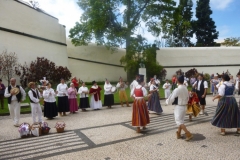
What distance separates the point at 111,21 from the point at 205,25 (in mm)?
26662

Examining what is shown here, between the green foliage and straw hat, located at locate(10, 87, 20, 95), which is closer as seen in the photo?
straw hat, located at locate(10, 87, 20, 95)

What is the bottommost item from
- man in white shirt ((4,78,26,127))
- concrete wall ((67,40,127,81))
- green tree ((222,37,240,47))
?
man in white shirt ((4,78,26,127))

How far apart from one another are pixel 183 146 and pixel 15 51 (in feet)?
56.4

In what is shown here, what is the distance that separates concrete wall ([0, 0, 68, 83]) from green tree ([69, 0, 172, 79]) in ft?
10.2

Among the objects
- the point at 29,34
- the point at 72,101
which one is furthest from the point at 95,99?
the point at 29,34

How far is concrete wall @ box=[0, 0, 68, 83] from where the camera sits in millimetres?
18266

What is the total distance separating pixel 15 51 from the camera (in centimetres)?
1900

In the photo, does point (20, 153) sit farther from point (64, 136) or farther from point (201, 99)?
point (201, 99)

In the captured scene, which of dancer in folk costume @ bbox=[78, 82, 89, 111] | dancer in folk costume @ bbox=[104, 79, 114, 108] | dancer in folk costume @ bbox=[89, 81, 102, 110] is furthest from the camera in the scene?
dancer in folk costume @ bbox=[104, 79, 114, 108]

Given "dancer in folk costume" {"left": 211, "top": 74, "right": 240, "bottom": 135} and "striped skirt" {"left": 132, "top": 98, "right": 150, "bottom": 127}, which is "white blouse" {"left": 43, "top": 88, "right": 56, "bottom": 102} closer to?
"striped skirt" {"left": 132, "top": 98, "right": 150, "bottom": 127}

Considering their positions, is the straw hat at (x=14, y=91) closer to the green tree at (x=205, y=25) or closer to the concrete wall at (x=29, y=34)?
the concrete wall at (x=29, y=34)

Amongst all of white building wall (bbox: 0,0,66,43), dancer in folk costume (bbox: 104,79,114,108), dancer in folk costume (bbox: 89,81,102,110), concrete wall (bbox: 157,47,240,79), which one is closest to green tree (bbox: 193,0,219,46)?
concrete wall (bbox: 157,47,240,79)

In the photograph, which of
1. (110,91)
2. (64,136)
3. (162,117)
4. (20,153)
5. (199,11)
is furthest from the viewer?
(199,11)

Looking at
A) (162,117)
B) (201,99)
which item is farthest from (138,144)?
(201,99)
